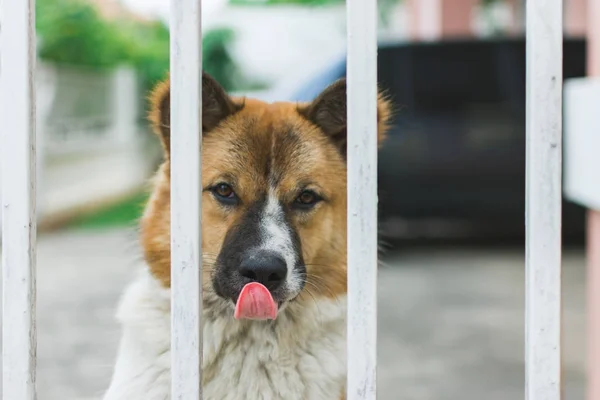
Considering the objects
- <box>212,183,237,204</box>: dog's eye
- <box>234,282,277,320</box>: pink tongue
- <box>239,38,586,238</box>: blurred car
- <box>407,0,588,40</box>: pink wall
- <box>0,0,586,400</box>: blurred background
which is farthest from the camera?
<box>407,0,588,40</box>: pink wall

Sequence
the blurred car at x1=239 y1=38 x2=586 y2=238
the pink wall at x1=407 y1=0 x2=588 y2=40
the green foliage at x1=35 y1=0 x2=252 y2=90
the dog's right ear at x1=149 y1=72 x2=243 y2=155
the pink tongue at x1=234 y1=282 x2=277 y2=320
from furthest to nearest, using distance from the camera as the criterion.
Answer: the pink wall at x1=407 y1=0 x2=588 y2=40, the green foliage at x1=35 y1=0 x2=252 y2=90, the blurred car at x1=239 y1=38 x2=586 y2=238, the dog's right ear at x1=149 y1=72 x2=243 y2=155, the pink tongue at x1=234 y1=282 x2=277 y2=320

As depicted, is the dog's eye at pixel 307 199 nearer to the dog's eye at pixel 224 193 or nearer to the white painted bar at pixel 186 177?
the dog's eye at pixel 224 193

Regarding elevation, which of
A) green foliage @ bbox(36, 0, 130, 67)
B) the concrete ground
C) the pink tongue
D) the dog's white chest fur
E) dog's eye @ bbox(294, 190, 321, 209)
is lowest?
the concrete ground

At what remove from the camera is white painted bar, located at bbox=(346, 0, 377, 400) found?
1.51 m

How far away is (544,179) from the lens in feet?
5.03

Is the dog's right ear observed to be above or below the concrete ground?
above

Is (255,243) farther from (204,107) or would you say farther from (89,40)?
(89,40)

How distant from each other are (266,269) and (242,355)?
307mm

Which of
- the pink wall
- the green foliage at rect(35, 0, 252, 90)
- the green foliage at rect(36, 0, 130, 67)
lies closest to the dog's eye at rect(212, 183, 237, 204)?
the green foliage at rect(35, 0, 252, 90)

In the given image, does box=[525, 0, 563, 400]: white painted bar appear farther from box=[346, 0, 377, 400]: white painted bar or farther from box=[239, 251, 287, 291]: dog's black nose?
box=[239, 251, 287, 291]: dog's black nose

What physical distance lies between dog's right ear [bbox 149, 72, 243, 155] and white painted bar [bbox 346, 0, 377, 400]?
50 centimetres

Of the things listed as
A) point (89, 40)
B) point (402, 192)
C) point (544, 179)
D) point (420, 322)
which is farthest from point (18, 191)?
point (89, 40)

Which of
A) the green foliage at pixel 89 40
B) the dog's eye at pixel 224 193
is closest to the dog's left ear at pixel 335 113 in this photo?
the dog's eye at pixel 224 193

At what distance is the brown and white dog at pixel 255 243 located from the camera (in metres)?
1.93
